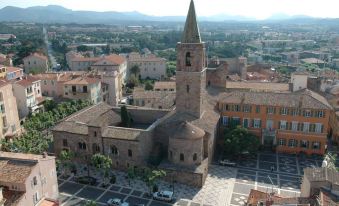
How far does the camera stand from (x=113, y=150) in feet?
191

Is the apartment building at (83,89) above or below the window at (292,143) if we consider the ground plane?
above

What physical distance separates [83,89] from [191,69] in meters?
41.4

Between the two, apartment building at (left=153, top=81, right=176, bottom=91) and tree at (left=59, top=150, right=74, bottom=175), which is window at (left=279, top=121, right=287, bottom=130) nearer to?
tree at (left=59, top=150, right=74, bottom=175)

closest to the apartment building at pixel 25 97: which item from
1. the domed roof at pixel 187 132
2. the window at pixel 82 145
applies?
the window at pixel 82 145

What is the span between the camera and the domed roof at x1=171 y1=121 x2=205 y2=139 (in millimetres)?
54125

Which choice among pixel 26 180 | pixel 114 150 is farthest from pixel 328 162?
pixel 26 180

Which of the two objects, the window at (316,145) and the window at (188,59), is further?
the window at (316,145)

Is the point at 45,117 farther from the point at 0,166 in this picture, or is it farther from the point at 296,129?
the point at 296,129

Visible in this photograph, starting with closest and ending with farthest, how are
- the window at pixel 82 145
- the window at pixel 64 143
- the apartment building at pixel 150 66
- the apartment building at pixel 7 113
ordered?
1. the window at pixel 82 145
2. the window at pixel 64 143
3. the apartment building at pixel 7 113
4. the apartment building at pixel 150 66

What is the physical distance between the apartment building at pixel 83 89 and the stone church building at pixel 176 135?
1056 inches

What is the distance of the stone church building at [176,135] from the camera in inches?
2153

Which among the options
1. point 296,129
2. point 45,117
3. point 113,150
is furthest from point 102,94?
point 296,129

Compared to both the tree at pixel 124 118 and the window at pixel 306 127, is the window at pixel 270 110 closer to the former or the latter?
the window at pixel 306 127

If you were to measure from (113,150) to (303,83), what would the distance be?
2058 inches
